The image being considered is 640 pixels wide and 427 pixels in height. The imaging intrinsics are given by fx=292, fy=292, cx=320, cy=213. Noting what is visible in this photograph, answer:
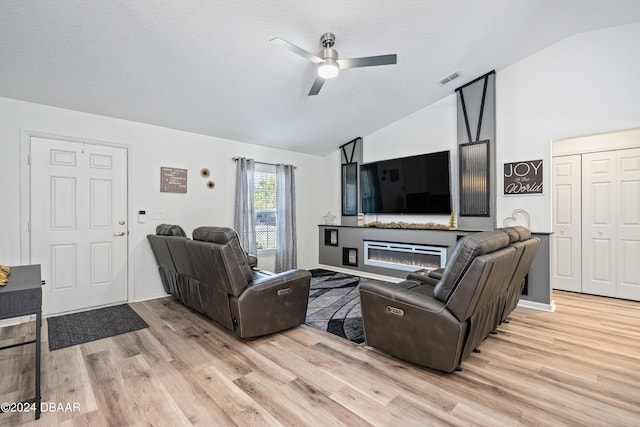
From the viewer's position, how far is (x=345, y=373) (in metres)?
2.19

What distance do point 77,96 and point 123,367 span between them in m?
2.95

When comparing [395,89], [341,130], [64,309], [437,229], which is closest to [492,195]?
[437,229]

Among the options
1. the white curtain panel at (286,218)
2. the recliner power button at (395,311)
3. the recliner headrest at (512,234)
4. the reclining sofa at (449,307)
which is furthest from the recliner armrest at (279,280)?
the white curtain panel at (286,218)

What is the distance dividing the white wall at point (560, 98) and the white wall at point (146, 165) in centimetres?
373

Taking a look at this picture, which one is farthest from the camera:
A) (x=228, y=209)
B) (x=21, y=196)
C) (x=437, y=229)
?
(x=228, y=209)

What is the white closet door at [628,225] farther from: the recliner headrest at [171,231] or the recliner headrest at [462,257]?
the recliner headrest at [171,231]

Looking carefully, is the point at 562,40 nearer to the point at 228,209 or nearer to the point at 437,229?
the point at 437,229

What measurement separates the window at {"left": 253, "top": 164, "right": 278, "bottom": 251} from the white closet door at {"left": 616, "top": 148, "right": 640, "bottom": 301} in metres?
5.34

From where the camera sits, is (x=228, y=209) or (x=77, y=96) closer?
(x=77, y=96)

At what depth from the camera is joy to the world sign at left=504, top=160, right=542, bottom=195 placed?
3.84 metres

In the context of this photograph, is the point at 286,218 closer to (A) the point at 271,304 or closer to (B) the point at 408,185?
(B) the point at 408,185

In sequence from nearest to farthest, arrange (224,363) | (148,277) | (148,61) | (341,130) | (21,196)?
1. (224,363)
2. (148,61)
3. (21,196)
4. (148,277)
5. (341,130)

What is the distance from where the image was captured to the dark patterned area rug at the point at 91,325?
2.83m

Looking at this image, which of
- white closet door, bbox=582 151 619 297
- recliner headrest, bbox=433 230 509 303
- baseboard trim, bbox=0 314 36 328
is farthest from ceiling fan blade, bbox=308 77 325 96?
white closet door, bbox=582 151 619 297
